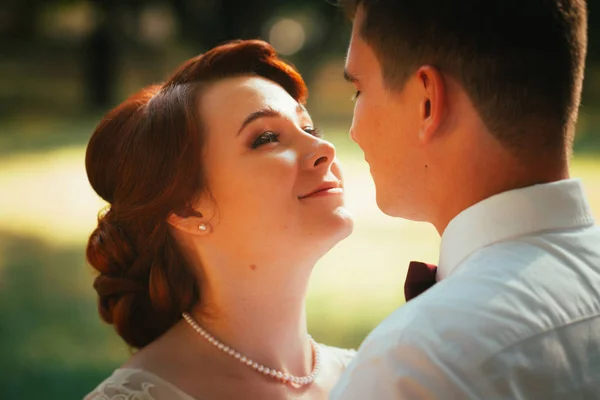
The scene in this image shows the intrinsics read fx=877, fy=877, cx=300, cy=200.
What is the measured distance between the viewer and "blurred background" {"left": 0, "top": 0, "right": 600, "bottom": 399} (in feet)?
15.0

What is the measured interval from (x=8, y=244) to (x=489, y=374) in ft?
15.8

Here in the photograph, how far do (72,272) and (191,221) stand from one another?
11.5ft

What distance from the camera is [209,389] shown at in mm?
1749

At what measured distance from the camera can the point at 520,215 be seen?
115cm

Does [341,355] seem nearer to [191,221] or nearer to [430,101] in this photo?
[191,221]

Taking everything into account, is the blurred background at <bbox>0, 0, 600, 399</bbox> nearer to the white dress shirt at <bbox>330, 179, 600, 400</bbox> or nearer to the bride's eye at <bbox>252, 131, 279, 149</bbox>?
the bride's eye at <bbox>252, 131, 279, 149</bbox>

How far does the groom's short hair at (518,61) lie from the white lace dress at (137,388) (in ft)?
2.81

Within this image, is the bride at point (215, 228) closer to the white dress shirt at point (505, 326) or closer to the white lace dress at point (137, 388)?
the white lace dress at point (137, 388)

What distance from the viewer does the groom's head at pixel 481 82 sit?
1185 mm

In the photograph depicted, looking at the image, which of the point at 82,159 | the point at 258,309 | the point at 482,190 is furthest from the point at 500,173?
the point at 82,159

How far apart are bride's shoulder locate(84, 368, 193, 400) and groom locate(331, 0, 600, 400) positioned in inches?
24.6

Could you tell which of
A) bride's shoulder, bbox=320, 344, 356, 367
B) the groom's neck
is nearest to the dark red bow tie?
the groom's neck

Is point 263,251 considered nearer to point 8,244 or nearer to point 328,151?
point 328,151

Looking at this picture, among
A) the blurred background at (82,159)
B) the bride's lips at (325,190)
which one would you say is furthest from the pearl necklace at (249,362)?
the blurred background at (82,159)
